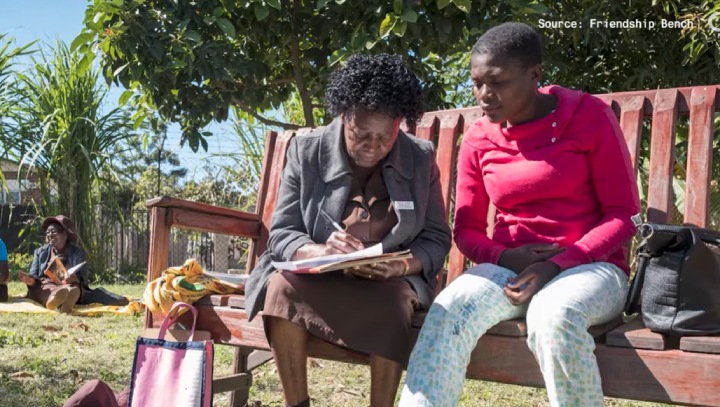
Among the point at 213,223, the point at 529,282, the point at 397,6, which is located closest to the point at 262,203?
the point at 213,223

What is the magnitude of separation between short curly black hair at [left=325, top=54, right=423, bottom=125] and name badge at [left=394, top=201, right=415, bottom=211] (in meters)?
0.31

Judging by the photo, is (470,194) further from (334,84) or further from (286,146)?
(286,146)

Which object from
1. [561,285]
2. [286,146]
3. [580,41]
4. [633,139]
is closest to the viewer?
[561,285]

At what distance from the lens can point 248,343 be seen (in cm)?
315

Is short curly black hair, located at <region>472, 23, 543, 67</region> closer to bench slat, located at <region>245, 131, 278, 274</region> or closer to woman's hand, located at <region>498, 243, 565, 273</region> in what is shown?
woman's hand, located at <region>498, 243, 565, 273</region>

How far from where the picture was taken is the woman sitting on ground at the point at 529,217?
2559 mm

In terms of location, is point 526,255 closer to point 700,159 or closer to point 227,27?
point 700,159

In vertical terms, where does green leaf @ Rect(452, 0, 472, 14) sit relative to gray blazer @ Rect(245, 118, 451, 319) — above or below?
above

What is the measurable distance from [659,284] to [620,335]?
19 centimetres

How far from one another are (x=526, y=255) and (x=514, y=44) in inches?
28.5

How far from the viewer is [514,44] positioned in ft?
9.77

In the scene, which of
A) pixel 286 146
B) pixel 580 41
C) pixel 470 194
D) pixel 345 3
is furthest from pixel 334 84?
pixel 580 41

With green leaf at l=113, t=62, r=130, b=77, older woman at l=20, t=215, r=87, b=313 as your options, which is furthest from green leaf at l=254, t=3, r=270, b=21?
older woman at l=20, t=215, r=87, b=313

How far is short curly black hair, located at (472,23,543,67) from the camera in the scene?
297cm
